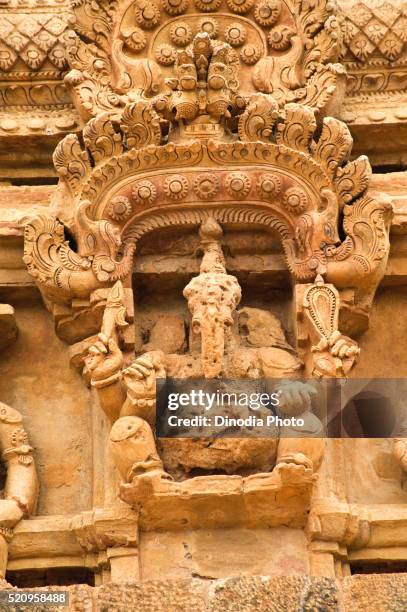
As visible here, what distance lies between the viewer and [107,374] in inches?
356

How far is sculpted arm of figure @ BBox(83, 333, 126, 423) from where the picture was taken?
356 inches

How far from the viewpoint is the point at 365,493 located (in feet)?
30.5

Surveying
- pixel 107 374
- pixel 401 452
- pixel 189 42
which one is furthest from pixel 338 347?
pixel 189 42

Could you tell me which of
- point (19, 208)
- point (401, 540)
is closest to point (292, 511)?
point (401, 540)

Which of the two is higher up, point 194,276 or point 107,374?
point 194,276

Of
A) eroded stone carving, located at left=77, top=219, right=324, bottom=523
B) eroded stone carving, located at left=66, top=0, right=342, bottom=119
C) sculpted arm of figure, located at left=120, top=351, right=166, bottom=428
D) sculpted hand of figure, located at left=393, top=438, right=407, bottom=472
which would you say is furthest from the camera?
eroded stone carving, located at left=66, top=0, right=342, bottom=119

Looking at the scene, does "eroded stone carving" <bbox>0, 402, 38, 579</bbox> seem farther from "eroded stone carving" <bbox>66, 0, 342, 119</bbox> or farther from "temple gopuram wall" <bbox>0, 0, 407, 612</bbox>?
"eroded stone carving" <bbox>66, 0, 342, 119</bbox>

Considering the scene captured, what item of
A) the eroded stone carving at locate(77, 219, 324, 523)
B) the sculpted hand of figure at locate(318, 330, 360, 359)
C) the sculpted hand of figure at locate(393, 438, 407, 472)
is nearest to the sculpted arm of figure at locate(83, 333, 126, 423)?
the eroded stone carving at locate(77, 219, 324, 523)

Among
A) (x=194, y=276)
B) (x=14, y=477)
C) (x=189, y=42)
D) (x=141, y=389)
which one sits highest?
(x=189, y=42)

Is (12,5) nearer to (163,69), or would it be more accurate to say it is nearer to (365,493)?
(163,69)

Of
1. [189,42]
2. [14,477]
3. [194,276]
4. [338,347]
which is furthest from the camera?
[189,42]

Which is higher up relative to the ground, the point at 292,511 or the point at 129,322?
the point at 129,322

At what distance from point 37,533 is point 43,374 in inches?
37.7

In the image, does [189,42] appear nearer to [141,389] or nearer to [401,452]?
[141,389]
